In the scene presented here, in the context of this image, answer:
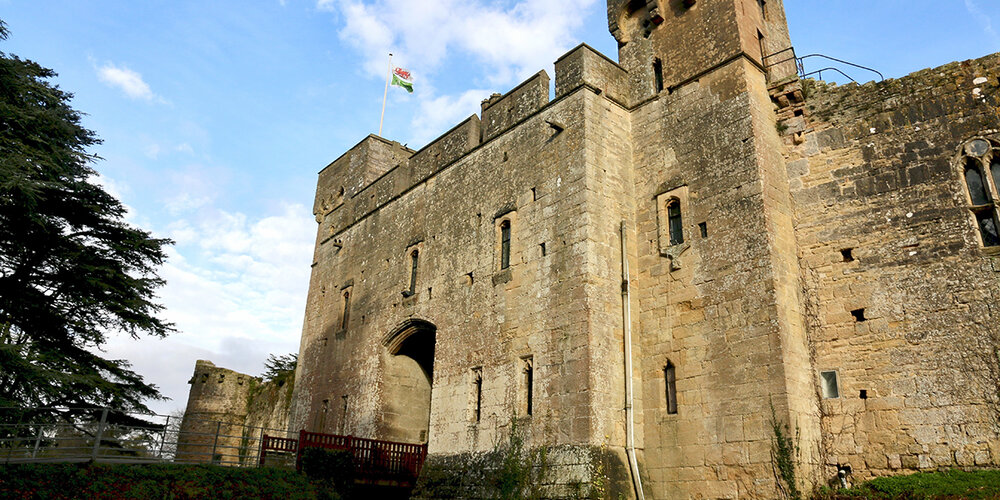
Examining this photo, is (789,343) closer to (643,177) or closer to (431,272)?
(643,177)

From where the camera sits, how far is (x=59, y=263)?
14.2 m

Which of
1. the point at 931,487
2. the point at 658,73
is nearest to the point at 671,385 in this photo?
the point at 931,487

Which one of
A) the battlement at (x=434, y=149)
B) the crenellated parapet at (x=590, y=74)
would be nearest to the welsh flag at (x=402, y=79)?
the battlement at (x=434, y=149)

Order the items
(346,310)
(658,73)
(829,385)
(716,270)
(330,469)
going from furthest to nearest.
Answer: (346,310) → (658,73) → (330,469) → (716,270) → (829,385)

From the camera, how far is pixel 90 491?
32.8ft

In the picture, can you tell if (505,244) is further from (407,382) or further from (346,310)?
(346,310)

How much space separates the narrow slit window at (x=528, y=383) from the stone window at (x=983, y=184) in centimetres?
738

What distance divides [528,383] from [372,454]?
13.7 feet

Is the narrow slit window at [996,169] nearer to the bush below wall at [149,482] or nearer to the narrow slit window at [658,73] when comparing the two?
the narrow slit window at [658,73]

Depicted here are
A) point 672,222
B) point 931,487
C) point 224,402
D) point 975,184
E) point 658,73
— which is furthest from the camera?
point 224,402

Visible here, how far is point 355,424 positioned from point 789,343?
1078 cm

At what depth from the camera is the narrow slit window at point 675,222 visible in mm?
12352

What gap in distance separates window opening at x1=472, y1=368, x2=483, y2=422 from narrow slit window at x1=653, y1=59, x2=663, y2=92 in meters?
6.86

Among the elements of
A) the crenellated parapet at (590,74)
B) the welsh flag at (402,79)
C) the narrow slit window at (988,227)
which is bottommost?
the narrow slit window at (988,227)
